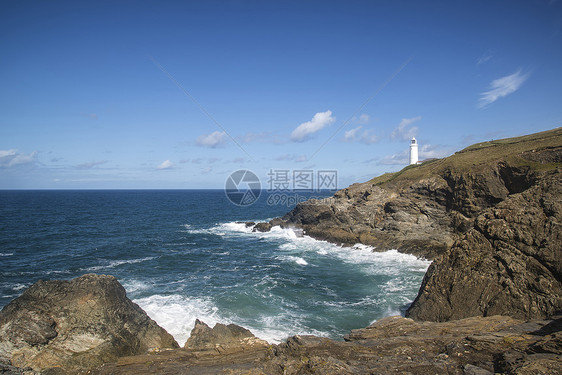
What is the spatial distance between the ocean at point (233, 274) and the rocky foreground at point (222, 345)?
3.82 metres

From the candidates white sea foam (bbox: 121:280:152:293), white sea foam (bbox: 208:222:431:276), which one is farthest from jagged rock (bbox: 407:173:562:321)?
white sea foam (bbox: 121:280:152:293)

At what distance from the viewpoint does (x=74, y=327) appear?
47.9ft

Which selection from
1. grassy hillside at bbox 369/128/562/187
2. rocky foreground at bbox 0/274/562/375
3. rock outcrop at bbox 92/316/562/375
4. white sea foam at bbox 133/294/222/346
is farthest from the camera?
grassy hillside at bbox 369/128/562/187

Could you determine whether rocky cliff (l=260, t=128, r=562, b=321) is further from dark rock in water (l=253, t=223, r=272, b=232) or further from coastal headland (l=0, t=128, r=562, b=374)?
dark rock in water (l=253, t=223, r=272, b=232)

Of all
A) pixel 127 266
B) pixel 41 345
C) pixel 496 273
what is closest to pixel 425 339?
pixel 496 273

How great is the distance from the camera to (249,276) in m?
30.3

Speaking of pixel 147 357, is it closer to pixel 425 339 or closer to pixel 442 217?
A: pixel 425 339

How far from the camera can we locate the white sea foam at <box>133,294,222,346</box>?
19205mm

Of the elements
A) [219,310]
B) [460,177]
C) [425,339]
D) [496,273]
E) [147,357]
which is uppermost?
[460,177]

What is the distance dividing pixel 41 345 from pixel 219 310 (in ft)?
34.1

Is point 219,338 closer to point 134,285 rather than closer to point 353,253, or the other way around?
point 134,285

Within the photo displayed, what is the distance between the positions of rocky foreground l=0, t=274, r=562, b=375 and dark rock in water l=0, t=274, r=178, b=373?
4 cm

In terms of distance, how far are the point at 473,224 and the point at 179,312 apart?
21.6 metres

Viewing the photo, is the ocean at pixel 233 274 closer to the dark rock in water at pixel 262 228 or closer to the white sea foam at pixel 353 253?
the white sea foam at pixel 353 253
